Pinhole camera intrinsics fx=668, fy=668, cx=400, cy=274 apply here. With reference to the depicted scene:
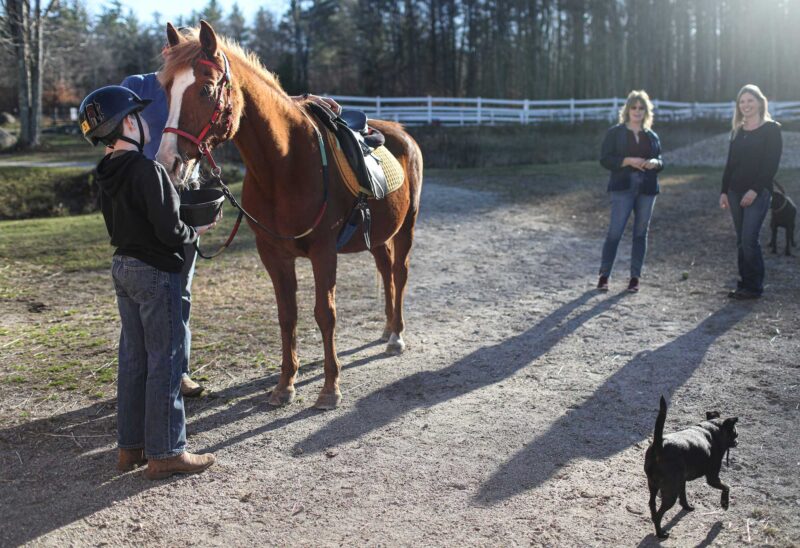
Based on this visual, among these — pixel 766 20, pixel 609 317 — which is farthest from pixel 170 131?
pixel 766 20

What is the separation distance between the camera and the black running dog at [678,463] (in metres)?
3.09

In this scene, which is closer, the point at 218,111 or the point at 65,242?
the point at 218,111

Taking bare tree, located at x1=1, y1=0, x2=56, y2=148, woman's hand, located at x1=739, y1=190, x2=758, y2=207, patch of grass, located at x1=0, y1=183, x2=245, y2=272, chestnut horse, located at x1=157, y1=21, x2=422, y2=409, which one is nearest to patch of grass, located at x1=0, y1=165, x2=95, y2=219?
patch of grass, located at x1=0, y1=183, x2=245, y2=272

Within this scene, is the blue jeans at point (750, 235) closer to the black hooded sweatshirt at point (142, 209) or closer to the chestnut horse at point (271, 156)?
the chestnut horse at point (271, 156)

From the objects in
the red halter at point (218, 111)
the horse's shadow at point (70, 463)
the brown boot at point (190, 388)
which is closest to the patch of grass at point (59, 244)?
the brown boot at point (190, 388)

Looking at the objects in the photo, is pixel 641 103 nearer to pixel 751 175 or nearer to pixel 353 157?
pixel 751 175

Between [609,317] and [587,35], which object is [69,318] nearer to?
[609,317]

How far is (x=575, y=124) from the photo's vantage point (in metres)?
28.4

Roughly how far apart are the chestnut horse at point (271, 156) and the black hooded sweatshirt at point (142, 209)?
0.21 metres

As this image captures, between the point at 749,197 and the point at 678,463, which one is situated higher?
the point at 749,197

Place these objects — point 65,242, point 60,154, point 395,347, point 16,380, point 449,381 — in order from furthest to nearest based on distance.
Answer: point 60,154, point 65,242, point 395,347, point 449,381, point 16,380

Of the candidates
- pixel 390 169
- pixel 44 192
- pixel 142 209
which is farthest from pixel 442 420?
pixel 44 192

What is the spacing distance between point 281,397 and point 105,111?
2352mm

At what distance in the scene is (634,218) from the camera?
25.8ft
